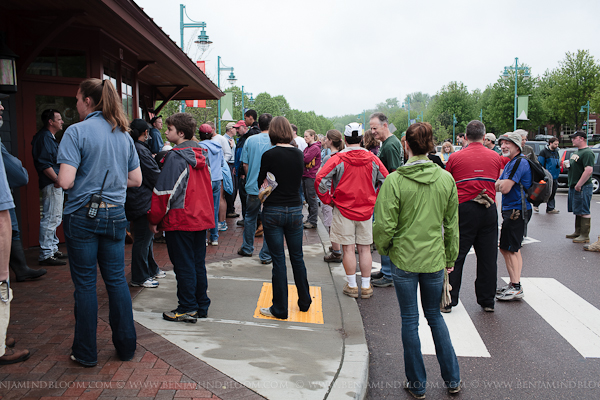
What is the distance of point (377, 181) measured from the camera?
575cm

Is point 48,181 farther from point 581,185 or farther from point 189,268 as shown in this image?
point 581,185

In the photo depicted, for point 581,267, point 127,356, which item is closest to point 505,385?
point 127,356

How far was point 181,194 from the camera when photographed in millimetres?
4328

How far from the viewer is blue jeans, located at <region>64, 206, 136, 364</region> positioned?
3363 mm

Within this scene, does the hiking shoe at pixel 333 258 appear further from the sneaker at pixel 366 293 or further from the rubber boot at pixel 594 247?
the rubber boot at pixel 594 247

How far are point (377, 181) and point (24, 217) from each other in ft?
17.4

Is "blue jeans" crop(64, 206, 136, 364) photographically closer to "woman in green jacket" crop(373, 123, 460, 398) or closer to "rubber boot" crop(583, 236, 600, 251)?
"woman in green jacket" crop(373, 123, 460, 398)

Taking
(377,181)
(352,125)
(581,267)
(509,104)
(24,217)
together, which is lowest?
(581,267)

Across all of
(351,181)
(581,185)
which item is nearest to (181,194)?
(351,181)

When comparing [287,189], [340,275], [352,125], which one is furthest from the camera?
[340,275]

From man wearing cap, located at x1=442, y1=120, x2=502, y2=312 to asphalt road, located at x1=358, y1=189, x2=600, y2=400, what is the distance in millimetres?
578

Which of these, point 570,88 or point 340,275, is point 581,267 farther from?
point 570,88

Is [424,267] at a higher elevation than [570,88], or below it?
below

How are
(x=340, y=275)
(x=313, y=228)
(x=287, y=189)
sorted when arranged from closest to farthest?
(x=287, y=189) < (x=340, y=275) < (x=313, y=228)
